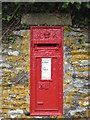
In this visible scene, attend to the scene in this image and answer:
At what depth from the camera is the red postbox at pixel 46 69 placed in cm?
515

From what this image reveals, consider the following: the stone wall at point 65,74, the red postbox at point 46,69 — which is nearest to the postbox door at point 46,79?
the red postbox at point 46,69

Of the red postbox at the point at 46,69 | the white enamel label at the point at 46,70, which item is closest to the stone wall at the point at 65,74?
the red postbox at the point at 46,69

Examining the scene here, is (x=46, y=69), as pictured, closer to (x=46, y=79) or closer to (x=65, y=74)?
(x=46, y=79)

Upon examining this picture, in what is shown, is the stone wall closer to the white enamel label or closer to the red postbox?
the red postbox

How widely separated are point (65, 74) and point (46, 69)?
38 centimetres

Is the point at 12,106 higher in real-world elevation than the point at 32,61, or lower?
lower

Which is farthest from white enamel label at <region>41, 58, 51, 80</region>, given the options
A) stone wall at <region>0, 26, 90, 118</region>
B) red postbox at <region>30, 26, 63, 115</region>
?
stone wall at <region>0, 26, 90, 118</region>

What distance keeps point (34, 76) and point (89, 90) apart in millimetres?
1095

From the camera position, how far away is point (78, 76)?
5188mm

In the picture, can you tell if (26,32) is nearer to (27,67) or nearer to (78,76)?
(27,67)

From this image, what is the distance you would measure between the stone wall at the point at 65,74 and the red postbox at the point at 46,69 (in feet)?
0.26

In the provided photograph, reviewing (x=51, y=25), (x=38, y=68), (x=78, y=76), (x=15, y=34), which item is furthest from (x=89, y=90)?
(x=15, y=34)

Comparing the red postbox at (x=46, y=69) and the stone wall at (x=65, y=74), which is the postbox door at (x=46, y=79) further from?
the stone wall at (x=65, y=74)

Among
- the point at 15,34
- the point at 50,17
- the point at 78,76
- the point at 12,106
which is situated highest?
the point at 50,17
